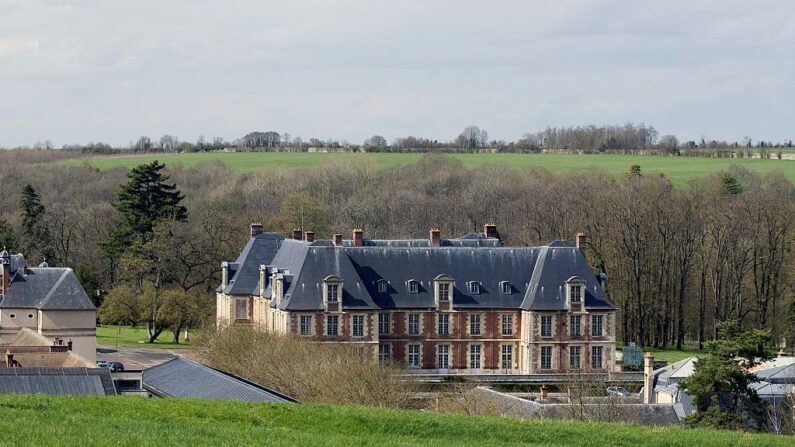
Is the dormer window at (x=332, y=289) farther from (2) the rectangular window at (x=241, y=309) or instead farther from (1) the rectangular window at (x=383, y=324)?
(2) the rectangular window at (x=241, y=309)

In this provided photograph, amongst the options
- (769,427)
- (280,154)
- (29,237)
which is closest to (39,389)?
(769,427)

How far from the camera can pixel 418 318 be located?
63.7m

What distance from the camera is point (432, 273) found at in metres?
64.4

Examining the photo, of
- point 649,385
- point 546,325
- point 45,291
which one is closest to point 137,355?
point 45,291

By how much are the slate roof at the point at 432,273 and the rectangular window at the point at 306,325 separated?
553mm

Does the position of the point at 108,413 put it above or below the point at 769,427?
above

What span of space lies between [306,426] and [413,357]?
3422 centimetres

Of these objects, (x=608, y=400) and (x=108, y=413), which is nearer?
(x=108, y=413)

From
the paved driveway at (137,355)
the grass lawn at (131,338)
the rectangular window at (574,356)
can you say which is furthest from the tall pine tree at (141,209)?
the rectangular window at (574,356)

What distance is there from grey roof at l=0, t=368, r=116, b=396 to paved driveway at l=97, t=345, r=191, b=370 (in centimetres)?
2507

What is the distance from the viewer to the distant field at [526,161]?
491ft

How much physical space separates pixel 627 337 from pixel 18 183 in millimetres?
71924

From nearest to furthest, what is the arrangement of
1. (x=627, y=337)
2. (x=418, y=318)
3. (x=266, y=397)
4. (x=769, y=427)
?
1. (x=266, y=397)
2. (x=769, y=427)
3. (x=418, y=318)
4. (x=627, y=337)

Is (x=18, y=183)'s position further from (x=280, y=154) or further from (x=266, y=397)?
(x=266, y=397)
